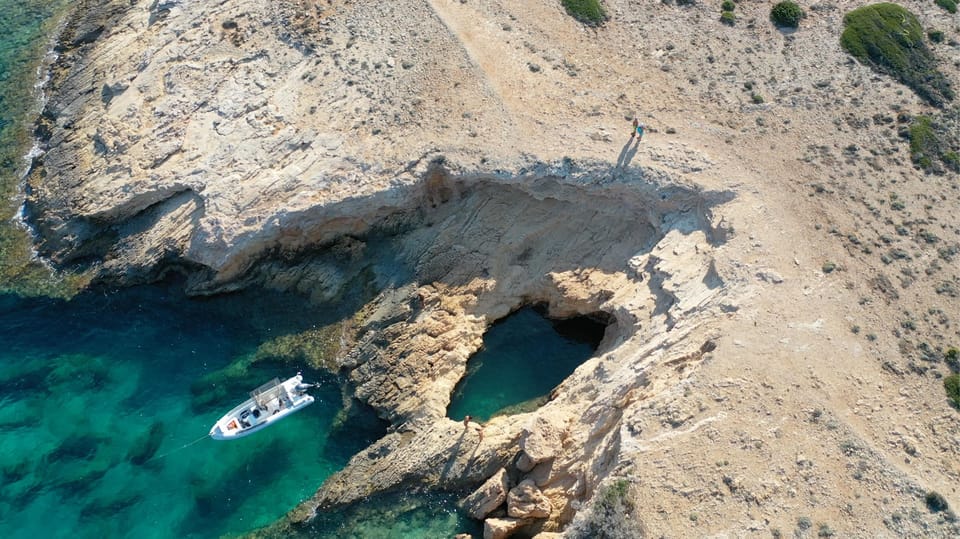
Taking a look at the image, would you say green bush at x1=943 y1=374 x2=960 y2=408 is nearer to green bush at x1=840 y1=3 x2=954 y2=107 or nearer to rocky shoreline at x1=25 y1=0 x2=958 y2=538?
rocky shoreline at x1=25 y1=0 x2=958 y2=538

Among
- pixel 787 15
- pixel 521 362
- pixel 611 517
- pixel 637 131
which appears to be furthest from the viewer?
pixel 787 15

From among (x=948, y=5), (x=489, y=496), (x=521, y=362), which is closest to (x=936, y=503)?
(x=489, y=496)

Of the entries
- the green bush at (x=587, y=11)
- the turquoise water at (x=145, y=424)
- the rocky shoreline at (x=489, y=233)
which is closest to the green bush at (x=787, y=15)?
the rocky shoreline at (x=489, y=233)

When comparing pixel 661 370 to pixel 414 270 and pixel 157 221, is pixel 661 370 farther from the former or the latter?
pixel 157 221

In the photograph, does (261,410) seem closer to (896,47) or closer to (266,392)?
(266,392)

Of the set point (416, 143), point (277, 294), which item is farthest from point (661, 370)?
point (277, 294)

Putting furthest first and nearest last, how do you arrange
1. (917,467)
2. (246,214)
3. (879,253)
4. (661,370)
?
(246,214) → (879,253) → (661,370) → (917,467)

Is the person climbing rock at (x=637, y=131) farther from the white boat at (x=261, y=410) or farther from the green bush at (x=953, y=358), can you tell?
the white boat at (x=261, y=410)
